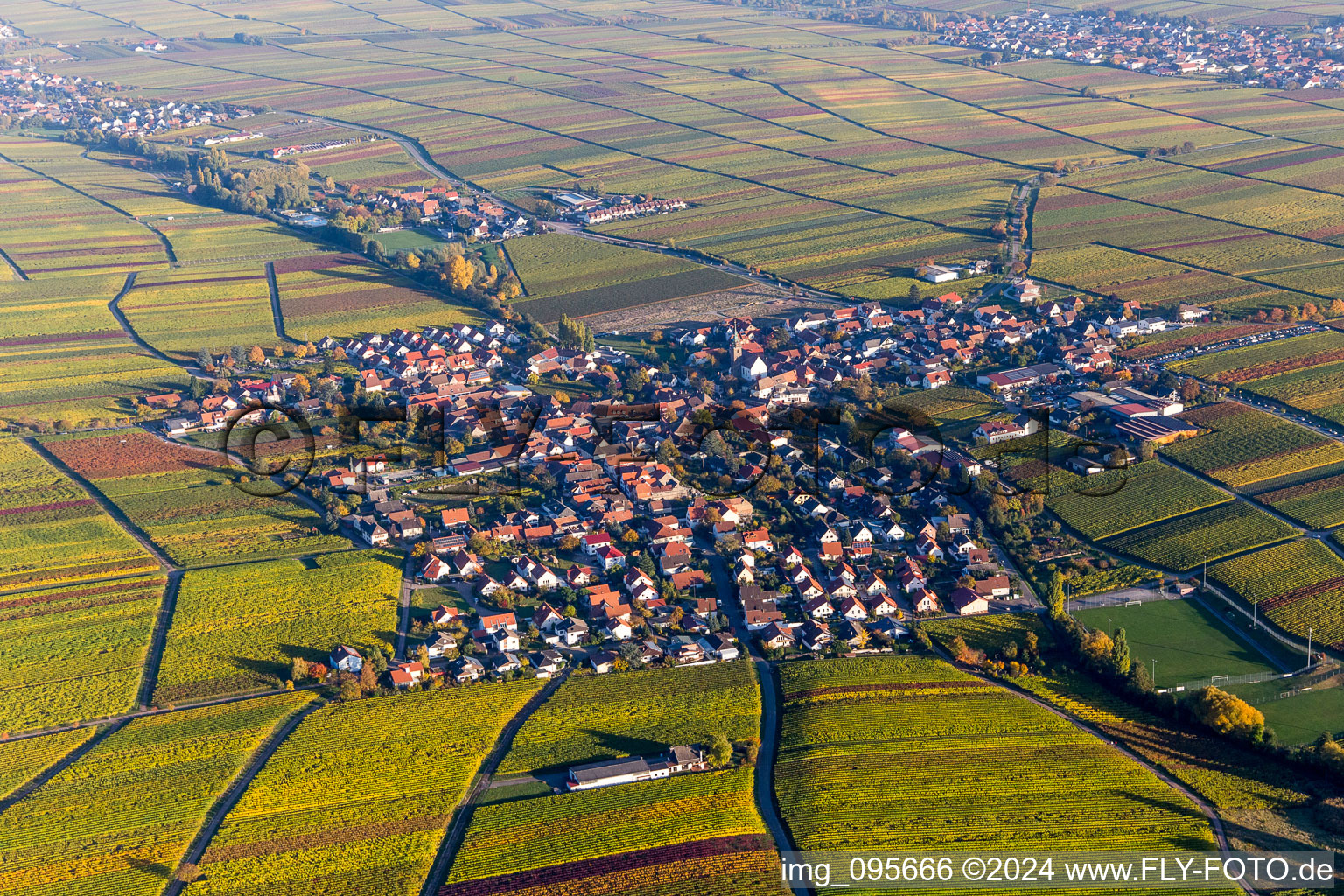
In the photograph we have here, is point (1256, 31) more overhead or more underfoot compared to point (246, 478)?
more overhead

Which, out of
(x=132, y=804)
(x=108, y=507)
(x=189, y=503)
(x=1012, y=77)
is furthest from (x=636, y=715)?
(x=1012, y=77)

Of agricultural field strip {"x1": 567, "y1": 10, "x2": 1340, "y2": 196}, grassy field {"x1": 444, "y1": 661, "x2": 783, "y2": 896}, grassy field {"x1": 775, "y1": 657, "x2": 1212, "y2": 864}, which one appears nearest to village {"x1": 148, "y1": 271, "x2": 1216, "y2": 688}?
grassy field {"x1": 444, "y1": 661, "x2": 783, "y2": 896}

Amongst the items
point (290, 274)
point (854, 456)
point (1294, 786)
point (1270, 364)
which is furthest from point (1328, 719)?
point (290, 274)

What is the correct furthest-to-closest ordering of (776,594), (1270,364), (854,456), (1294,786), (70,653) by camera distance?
(1270,364) < (854,456) < (776,594) < (70,653) < (1294,786)

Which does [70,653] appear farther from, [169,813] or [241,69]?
[241,69]

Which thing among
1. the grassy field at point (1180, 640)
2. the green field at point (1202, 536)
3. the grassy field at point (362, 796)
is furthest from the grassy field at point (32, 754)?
the green field at point (1202, 536)

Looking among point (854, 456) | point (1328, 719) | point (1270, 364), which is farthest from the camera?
point (1270, 364)
